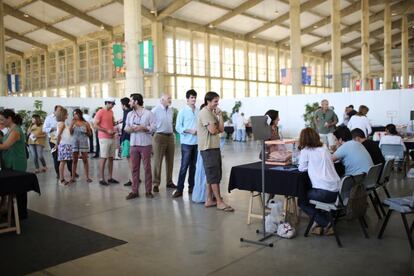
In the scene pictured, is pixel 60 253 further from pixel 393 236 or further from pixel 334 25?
pixel 334 25

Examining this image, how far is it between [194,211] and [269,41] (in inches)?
1055

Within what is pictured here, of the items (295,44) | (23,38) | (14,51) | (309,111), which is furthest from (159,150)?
(14,51)

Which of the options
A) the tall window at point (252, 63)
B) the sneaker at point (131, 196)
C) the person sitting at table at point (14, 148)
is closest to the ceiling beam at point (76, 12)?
the tall window at point (252, 63)

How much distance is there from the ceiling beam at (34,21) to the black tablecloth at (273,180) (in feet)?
72.5

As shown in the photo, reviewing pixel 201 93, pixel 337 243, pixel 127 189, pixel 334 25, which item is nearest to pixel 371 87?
pixel 334 25

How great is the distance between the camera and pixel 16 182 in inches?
167

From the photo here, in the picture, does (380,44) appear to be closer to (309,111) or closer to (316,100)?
(316,100)

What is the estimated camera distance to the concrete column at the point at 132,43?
13469 mm

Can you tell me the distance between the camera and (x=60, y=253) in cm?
375

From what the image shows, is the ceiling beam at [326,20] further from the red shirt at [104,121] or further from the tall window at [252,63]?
the red shirt at [104,121]

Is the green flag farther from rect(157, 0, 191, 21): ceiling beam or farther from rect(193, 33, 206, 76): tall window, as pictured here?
rect(193, 33, 206, 76): tall window

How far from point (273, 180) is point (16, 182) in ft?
8.80

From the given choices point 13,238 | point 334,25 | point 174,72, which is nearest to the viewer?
point 13,238

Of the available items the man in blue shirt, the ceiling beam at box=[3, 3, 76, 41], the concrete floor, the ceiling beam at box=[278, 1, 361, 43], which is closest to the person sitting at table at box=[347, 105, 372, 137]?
the concrete floor
